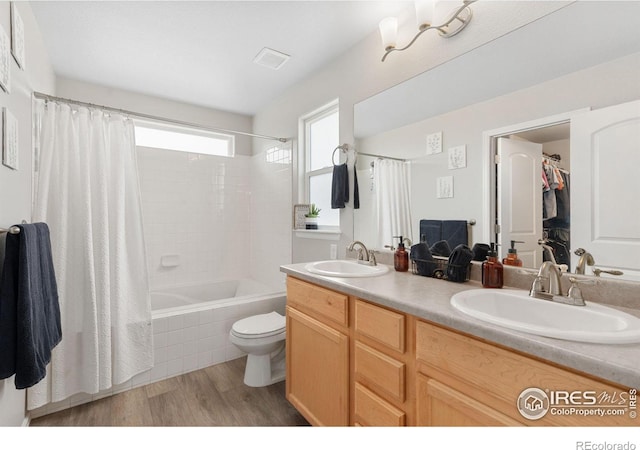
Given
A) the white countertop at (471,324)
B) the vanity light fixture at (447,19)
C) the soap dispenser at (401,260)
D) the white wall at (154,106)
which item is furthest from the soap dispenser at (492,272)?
the white wall at (154,106)

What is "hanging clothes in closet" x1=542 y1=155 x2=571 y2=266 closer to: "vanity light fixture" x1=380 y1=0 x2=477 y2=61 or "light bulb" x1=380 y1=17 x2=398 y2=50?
"vanity light fixture" x1=380 y1=0 x2=477 y2=61

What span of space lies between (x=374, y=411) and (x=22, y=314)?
1.42 m

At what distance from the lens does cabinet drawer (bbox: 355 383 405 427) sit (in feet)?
3.59

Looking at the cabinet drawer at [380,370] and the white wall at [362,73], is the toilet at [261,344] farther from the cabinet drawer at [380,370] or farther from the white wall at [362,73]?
the cabinet drawer at [380,370]

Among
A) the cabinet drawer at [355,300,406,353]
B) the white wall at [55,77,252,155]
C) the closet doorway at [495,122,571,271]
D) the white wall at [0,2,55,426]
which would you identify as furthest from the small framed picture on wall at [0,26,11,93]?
the closet doorway at [495,122,571,271]

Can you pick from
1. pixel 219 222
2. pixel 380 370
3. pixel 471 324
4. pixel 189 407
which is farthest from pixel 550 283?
pixel 219 222

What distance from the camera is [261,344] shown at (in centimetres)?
197

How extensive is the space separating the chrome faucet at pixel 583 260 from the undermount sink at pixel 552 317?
18 cm

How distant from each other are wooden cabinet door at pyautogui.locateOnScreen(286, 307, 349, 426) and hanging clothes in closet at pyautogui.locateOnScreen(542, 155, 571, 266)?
3.12 ft

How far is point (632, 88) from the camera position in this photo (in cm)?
99

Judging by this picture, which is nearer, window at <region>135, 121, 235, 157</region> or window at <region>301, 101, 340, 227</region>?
window at <region>301, 101, 340, 227</region>

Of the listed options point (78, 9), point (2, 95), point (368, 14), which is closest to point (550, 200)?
point (368, 14)

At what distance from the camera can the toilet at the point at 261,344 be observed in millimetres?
1967

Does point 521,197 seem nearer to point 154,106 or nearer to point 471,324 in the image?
point 471,324
